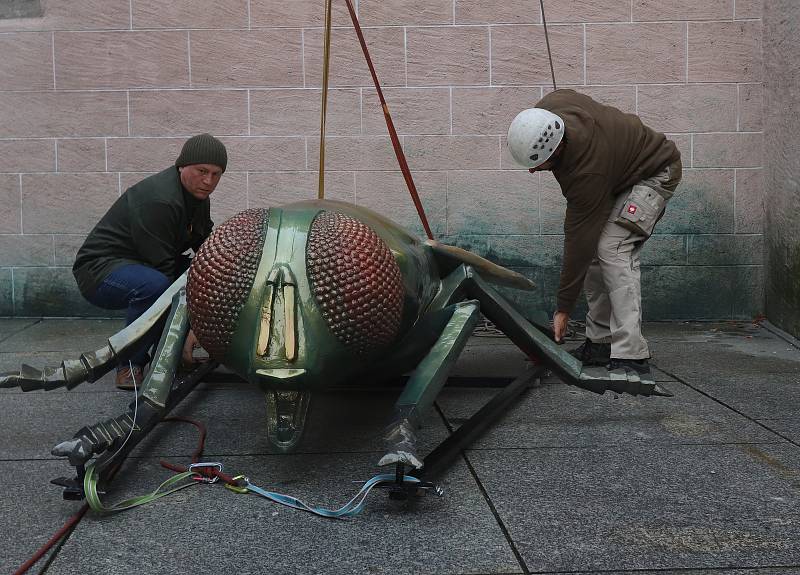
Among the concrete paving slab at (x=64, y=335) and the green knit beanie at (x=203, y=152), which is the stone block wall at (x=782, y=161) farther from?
the concrete paving slab at (x=64, y=335)

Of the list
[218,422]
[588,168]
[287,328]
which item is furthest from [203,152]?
[287,328]

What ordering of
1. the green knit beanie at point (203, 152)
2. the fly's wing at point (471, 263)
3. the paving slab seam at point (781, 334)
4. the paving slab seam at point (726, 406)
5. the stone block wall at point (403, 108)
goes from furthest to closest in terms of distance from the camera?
the stone block wall at point (403, 108) < the paving slab seam at point (781, 334) < the green knit beanie at point (203, 152) < the fly's wing at point (471, 263) < the paving slab seam at point (726, 406)

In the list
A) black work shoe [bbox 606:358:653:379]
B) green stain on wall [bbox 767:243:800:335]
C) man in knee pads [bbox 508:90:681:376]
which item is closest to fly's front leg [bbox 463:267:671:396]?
man in knee pads [bbox 508:90:681:376]

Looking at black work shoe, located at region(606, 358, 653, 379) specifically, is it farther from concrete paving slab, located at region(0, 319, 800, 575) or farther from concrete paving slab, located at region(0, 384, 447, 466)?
concrete paving slab, located at region(0, 384, 447, 466)

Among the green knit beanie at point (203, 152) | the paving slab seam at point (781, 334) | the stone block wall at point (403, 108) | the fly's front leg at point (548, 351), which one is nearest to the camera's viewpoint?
the fly's front leg at point (548, 351)

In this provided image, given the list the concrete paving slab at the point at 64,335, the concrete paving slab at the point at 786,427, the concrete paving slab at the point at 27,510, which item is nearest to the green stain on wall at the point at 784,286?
the concrete paving slab at the point at 786,427

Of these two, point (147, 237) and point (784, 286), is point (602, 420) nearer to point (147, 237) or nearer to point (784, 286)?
point (147, 237)

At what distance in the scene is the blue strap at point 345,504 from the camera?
241 centimetres

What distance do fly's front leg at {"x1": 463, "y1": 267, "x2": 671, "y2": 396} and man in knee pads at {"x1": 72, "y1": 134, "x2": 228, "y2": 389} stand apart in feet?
4.49

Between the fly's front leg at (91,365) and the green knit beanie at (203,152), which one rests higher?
the green knit beanie at (203,152)

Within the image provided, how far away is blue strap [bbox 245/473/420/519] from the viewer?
7.90 feet

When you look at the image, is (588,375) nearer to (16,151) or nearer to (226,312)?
(226,312)

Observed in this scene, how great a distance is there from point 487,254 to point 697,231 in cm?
135

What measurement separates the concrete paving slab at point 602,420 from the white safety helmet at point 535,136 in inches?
39.4
